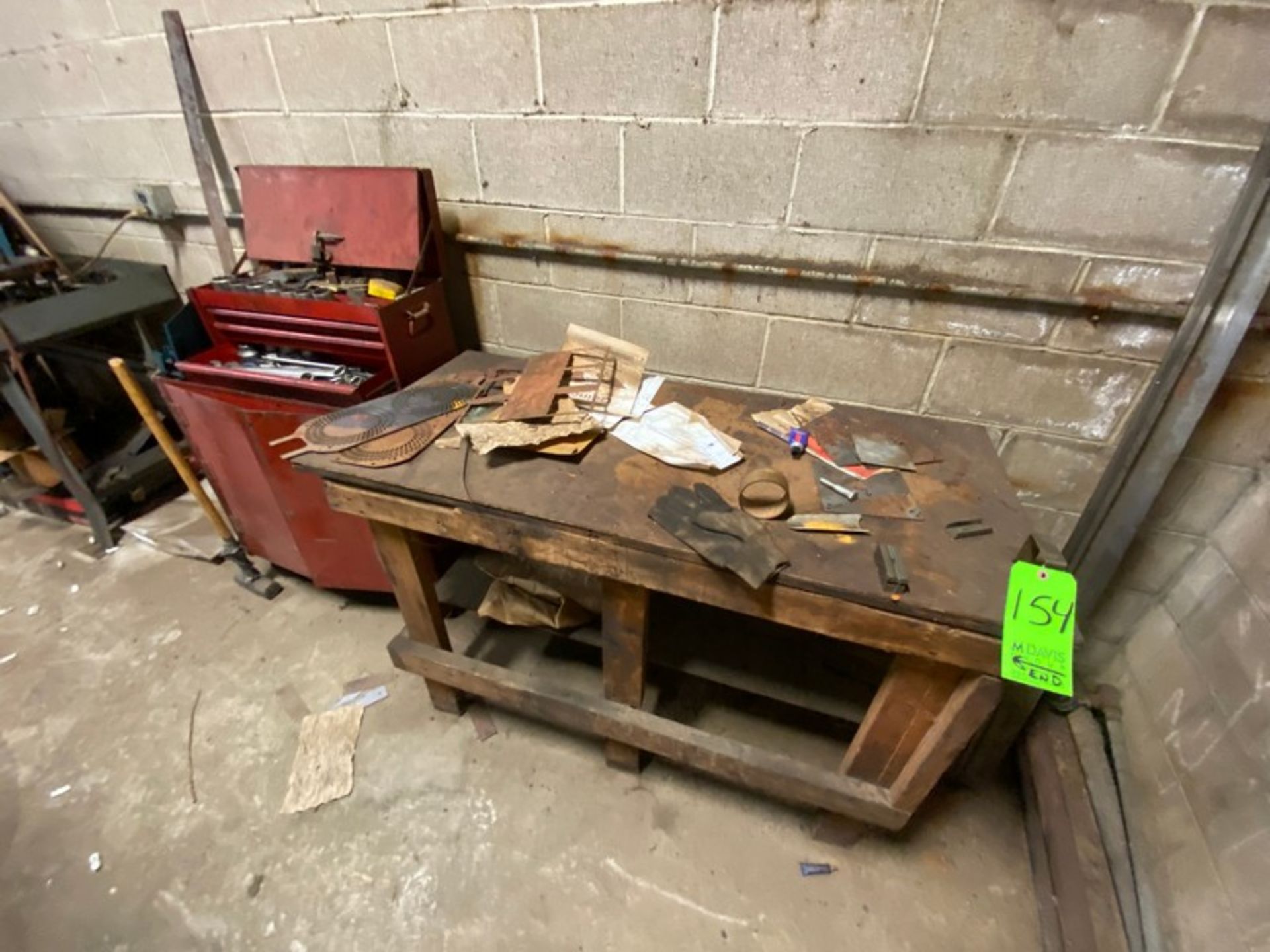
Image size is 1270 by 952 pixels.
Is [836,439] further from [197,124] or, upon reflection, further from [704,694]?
[197,124]

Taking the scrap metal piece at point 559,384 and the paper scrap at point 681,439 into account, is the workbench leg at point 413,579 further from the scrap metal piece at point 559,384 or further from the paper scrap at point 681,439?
the paper scrap at point 681,439

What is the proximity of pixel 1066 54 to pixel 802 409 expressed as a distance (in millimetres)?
775

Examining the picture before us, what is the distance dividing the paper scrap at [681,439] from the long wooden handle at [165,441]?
4.28 feet

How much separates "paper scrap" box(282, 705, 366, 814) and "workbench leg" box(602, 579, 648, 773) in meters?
0.72

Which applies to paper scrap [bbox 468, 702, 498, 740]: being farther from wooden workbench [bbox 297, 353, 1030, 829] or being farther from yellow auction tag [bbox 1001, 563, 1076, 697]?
yellow auction tag [bbox 1001, 563, 1076, 697]

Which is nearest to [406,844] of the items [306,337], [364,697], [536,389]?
[364,697]

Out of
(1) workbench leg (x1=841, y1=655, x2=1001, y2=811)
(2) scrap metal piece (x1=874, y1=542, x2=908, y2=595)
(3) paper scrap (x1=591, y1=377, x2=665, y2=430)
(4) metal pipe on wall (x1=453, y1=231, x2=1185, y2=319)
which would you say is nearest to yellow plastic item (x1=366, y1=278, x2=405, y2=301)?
(4) metal pipe on wall (x1=453, y1=231, x2=1185, y2=319)

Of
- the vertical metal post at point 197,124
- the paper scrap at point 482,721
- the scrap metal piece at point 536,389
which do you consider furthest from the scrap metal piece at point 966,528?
the vertical metal post at point 197,124

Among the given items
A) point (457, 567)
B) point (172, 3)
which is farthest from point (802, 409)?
point (172, 3)

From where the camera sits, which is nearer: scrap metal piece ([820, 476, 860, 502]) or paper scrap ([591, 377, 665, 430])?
scrap metal piece ([820, 476, 860, 502])

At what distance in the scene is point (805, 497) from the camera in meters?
0.97

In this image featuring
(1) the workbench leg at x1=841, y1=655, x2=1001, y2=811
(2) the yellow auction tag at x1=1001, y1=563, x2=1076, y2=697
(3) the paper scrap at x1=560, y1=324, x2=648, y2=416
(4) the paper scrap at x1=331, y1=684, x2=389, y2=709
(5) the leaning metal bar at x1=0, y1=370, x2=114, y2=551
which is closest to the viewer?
(2) the yellow auction tag at x1=1001, y1=563, x2=1076, y2=697

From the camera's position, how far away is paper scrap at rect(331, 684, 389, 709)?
4.82 ft

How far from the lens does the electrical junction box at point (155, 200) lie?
1.91 metres
